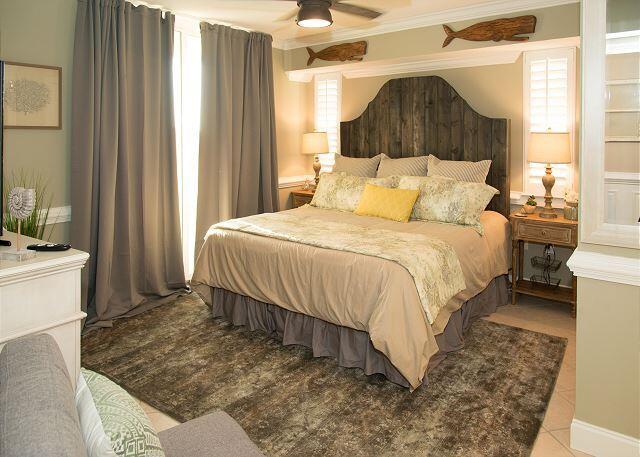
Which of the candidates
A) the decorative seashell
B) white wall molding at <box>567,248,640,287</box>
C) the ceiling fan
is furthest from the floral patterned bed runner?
the decorative seashell

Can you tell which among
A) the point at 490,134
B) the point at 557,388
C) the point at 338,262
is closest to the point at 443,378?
the point at 557,388

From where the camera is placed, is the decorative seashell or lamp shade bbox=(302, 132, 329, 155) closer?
the decorative seashell

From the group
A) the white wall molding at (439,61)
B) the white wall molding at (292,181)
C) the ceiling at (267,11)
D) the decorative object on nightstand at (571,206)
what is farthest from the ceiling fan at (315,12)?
the white wall molding at (292,181)

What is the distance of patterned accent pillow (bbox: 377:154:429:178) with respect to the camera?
4.81m

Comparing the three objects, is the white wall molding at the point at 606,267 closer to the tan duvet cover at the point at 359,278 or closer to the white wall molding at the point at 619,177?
the white wall molding at the point at 619,177

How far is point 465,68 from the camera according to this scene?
16.0 feet

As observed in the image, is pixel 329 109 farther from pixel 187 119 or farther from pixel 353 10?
pixel 353 10

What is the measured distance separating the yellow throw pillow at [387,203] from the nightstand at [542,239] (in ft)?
2.96

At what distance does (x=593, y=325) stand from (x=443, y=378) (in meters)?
1.05

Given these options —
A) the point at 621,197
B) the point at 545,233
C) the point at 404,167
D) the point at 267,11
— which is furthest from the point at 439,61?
the point at 621,197

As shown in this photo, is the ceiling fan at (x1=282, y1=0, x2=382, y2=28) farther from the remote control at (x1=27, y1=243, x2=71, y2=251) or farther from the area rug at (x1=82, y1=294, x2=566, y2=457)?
the area rug at (x1=82, y1=294, x2=566, y2=457)

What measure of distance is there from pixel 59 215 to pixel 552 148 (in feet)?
13.0

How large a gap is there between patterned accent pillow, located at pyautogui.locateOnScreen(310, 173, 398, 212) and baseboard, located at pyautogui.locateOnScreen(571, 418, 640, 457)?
2663 millimetres

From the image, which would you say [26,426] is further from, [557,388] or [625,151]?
[557,388]
